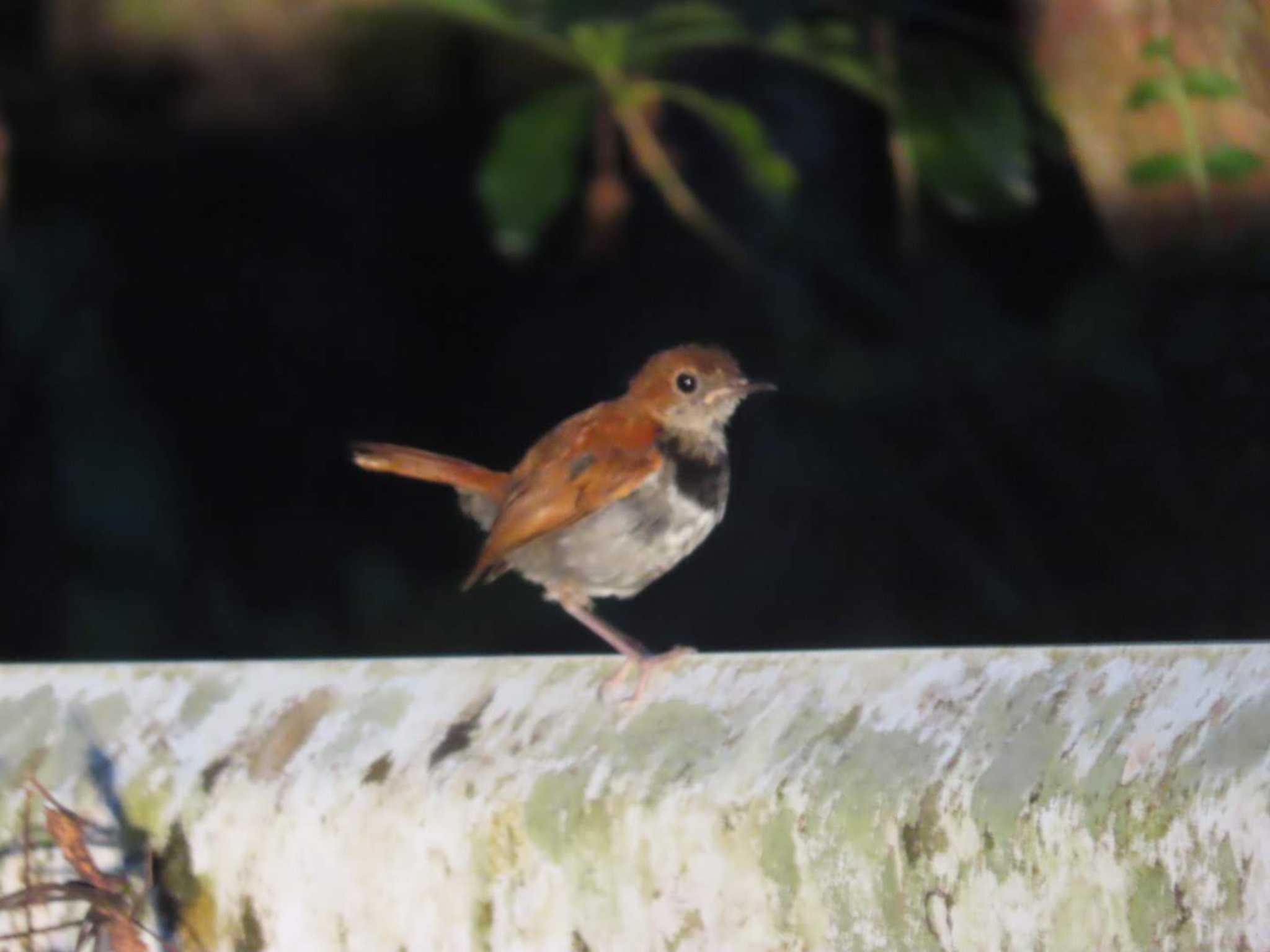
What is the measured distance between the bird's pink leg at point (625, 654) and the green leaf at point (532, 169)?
2.22 feet

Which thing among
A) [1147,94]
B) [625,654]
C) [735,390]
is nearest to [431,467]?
[735,390]

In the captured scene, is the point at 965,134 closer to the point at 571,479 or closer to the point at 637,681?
the point at 571,479

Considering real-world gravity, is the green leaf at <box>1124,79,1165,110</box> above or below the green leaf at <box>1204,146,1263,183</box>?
above

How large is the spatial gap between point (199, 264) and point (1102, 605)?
2678 mm

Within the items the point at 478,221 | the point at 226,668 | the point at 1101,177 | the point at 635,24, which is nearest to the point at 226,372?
the point at 478,221

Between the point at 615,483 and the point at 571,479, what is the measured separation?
80mm

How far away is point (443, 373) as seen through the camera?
547 centimetres

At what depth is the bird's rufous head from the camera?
364 centimetres

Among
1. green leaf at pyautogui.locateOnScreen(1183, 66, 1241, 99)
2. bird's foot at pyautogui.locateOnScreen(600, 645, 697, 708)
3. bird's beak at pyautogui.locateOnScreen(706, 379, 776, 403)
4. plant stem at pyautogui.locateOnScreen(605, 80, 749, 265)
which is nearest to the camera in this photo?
bird's foot at pyautogui.locateOnScreen(600, 645, 697, 708)

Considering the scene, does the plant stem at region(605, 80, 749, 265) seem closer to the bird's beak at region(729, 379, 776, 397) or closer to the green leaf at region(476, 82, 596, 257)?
the green leaf at region(476, 82, 596, 257)

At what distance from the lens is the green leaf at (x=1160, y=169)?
3240mm

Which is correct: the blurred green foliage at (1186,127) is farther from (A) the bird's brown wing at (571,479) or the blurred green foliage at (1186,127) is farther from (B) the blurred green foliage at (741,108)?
(A) the bird's brown wing at (571,479)

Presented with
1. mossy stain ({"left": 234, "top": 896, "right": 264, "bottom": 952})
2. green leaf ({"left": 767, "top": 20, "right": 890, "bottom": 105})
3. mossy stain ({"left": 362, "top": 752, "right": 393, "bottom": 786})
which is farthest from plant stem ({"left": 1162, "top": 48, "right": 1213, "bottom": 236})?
mossy stain ({"left": 234, "top": 896, "right": 264, "bottom": 952})

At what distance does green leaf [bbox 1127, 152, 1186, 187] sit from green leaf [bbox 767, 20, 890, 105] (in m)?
0.49
